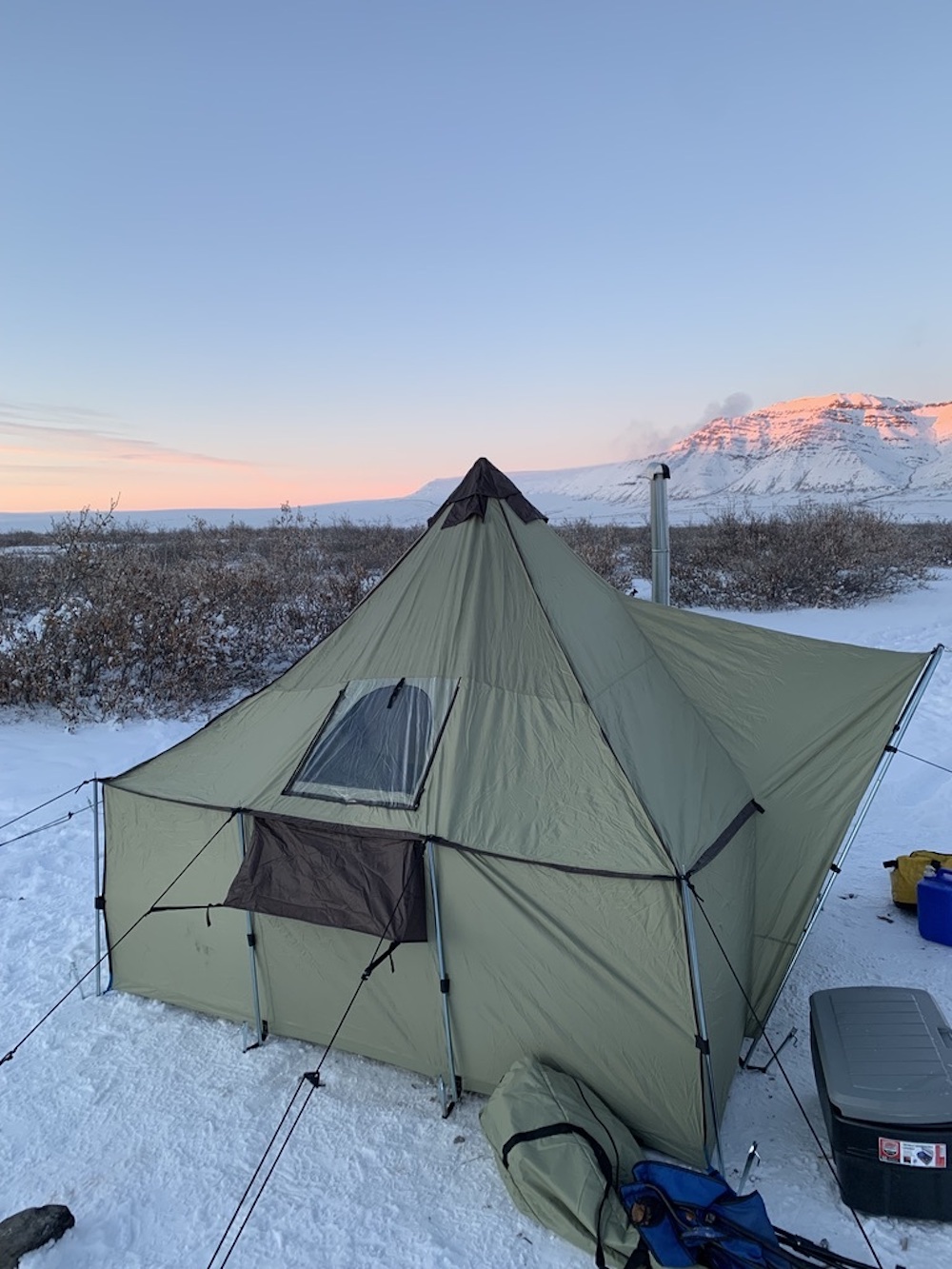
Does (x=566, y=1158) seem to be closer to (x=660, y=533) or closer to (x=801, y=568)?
(x=660, y=533)

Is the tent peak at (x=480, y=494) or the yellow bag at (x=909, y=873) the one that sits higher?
the tent peak at (x=480, y=494)

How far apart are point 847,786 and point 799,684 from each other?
678 millimetres

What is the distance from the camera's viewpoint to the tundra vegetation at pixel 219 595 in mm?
9883

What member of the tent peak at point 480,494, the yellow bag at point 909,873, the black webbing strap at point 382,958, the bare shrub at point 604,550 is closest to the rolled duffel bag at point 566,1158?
the black webbing strap at point 382,958

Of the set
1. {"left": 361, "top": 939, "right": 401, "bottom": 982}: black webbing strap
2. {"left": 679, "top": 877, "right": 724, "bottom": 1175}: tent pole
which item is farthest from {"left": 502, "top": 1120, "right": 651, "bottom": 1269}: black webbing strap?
{"left": 361, "top": 939, "right": 401, "bottom": 982}: black webbing strap

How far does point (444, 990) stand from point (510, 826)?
2.70 ft

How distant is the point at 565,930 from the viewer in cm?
329

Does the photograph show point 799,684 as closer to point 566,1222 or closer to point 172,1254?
point 566,1222

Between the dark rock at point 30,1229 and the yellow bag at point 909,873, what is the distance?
5029 millimetres

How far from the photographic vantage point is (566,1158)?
2.92m

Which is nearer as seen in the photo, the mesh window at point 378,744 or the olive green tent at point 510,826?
the olive green tent at point 510,826

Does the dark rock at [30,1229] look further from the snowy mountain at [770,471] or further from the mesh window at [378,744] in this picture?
the snowy mountain at [770,471]

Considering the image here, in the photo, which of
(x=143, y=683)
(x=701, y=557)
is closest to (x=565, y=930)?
(x=143, y=683)

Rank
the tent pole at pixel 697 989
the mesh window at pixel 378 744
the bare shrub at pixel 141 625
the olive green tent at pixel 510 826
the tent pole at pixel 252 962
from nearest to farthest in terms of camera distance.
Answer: the tent pole at pixel 697 989
the olive green tent at pixel 510 826
the mesh window at pixel 378 744
the tent pole at pixel 252 962
the bare shrub at pixel 141 625
